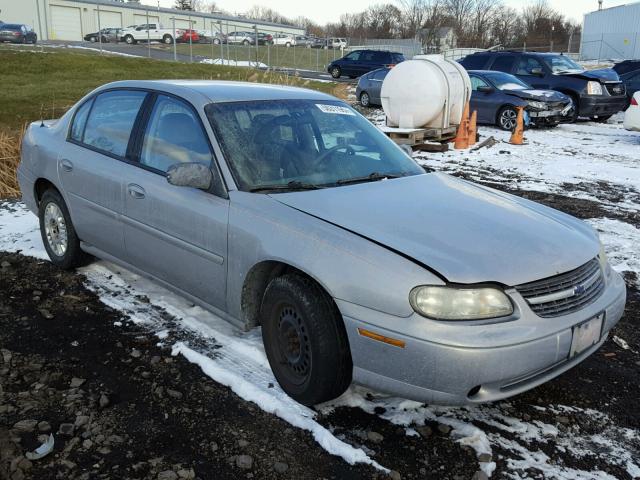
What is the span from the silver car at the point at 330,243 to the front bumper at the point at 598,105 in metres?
12.9

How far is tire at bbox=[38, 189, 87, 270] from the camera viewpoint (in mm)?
4750

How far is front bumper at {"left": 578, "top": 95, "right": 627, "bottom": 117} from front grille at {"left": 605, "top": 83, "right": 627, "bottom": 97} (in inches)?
6.0

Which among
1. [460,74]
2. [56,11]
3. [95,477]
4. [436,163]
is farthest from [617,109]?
[56,11]

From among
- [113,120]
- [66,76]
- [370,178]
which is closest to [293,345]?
[370,178]

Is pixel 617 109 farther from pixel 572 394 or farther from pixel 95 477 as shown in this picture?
pixel 95 477

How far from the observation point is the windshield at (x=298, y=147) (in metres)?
3.45

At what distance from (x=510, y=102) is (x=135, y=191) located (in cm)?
1191

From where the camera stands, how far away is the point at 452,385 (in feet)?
8.52

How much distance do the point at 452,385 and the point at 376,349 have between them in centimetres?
36

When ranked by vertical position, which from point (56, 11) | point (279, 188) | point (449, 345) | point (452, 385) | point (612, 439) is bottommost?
point (612, 439)

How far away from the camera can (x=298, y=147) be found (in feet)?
12.0

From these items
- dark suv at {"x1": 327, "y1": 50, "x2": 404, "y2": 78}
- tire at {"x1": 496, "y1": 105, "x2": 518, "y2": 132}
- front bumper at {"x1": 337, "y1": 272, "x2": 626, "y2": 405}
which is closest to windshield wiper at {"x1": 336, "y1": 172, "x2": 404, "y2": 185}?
front bumper at {"x1": 337, "y1": 272, "x2": 626, "y2": 405}

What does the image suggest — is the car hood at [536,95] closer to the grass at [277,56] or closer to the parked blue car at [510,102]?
the parked blue car at [510,102]

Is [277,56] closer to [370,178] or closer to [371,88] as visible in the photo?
[371,88]
